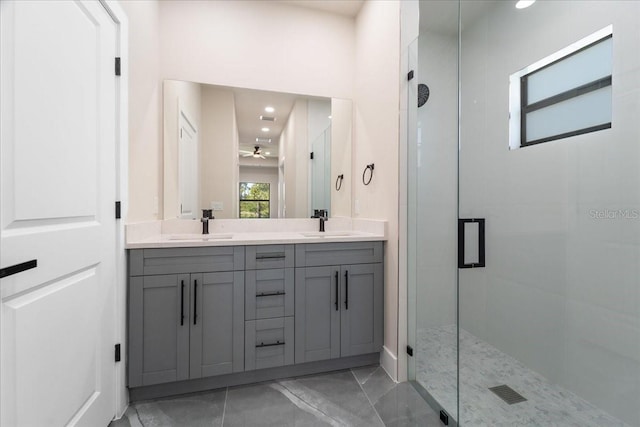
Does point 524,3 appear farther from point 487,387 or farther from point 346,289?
point 487,387

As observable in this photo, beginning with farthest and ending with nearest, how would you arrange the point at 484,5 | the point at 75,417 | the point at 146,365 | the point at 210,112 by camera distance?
the point at 210,112
the point at 484,5
the point at 146,365
the point at 75,417

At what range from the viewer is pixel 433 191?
6.63 ft

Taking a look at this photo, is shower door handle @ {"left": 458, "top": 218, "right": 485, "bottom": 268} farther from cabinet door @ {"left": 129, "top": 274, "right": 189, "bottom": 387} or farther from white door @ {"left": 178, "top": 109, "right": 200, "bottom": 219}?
white door @ {"left": 178, "top": 109, "right": 200, "bottom": 219}

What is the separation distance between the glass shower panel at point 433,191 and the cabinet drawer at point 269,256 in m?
0.85

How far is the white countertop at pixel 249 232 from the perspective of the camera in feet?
5.62

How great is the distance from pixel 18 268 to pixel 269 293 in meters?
1.19

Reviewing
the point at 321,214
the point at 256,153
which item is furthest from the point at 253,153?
the point at 321,214

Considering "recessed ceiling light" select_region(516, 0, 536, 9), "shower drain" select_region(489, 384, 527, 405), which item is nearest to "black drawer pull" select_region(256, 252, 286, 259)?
Result: "shower drain" select_region(489, 384, 527, 405)

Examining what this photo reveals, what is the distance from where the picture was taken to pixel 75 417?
3.98 ft

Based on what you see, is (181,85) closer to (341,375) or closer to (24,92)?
(24,92)

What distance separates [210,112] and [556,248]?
8.87ft

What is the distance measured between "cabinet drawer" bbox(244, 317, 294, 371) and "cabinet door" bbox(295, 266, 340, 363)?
6 centimetres

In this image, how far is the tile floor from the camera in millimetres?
1495

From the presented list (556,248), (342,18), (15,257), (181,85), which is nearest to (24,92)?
(15,257)
